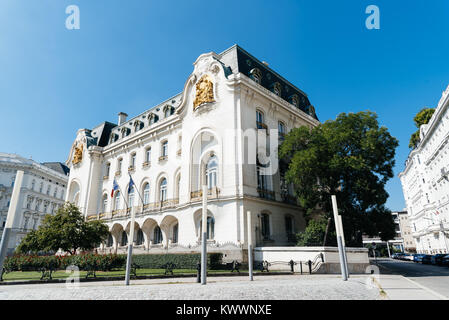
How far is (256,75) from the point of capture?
27.0 meters

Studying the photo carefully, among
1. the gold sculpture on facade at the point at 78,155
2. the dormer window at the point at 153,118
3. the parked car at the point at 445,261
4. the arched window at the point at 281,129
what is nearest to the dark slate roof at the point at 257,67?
the arched window at the point at 281,129

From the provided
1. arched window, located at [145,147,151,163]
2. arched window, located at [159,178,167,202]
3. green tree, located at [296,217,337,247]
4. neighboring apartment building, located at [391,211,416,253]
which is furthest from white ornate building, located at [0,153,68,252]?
neighboring apartment building, located at [391,211,416,253]

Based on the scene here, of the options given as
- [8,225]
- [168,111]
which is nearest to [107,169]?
[168,111]

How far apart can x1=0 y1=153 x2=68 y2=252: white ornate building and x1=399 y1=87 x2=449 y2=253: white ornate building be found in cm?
6714

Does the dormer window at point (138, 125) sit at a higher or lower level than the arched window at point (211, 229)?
higher

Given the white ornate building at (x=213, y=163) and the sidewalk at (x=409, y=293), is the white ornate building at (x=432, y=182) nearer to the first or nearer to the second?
the white ornate building at (x=213, y=163)

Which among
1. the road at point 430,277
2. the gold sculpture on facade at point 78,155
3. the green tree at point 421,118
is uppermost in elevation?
the green tree at point 421,118

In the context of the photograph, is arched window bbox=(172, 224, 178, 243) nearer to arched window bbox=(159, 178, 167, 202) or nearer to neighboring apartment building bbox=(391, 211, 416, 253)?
arched window bbox=(159, 178, 167, 202)

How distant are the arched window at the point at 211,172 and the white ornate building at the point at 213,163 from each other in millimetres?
89

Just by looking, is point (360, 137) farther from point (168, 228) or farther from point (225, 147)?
point (168, 228)

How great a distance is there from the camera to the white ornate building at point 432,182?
38441 millimetres

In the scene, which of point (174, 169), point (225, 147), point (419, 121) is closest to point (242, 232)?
point (225, 147)

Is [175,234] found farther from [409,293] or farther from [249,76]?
[409,293]
